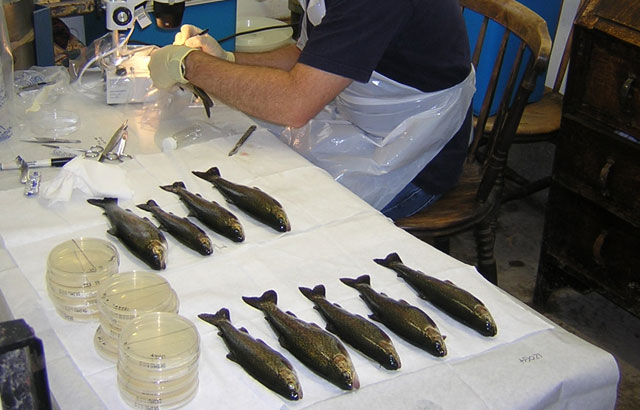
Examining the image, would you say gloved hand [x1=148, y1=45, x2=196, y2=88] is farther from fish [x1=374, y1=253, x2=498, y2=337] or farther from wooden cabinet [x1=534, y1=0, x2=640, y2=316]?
wooden cabinet [x1=534, y1=0, x2=640, y2=316]

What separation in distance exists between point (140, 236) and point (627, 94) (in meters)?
1.42

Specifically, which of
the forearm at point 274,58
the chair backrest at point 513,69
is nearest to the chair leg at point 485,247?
the chair backrest at point 513,69

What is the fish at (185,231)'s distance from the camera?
4.44ft

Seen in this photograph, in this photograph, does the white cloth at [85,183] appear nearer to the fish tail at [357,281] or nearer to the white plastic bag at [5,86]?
the white plastic bag at [5,86]

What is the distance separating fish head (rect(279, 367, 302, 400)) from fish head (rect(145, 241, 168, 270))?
352 mm

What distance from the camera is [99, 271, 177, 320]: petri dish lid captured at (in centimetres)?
110

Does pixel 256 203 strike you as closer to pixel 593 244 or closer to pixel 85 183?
pixel 85 183

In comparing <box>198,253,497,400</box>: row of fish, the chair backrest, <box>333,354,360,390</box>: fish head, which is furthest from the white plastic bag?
the chair backrest

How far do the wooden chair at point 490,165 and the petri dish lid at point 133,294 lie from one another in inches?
34.5

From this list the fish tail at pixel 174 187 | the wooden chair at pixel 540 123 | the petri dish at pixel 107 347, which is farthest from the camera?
the wooden chair at pixel 540 123

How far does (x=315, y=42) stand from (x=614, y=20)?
89cm

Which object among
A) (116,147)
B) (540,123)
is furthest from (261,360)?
(540,123)

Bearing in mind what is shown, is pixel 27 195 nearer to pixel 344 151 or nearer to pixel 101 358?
pixel 101 358

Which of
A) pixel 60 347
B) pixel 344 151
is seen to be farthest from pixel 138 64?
pixel 60 347
